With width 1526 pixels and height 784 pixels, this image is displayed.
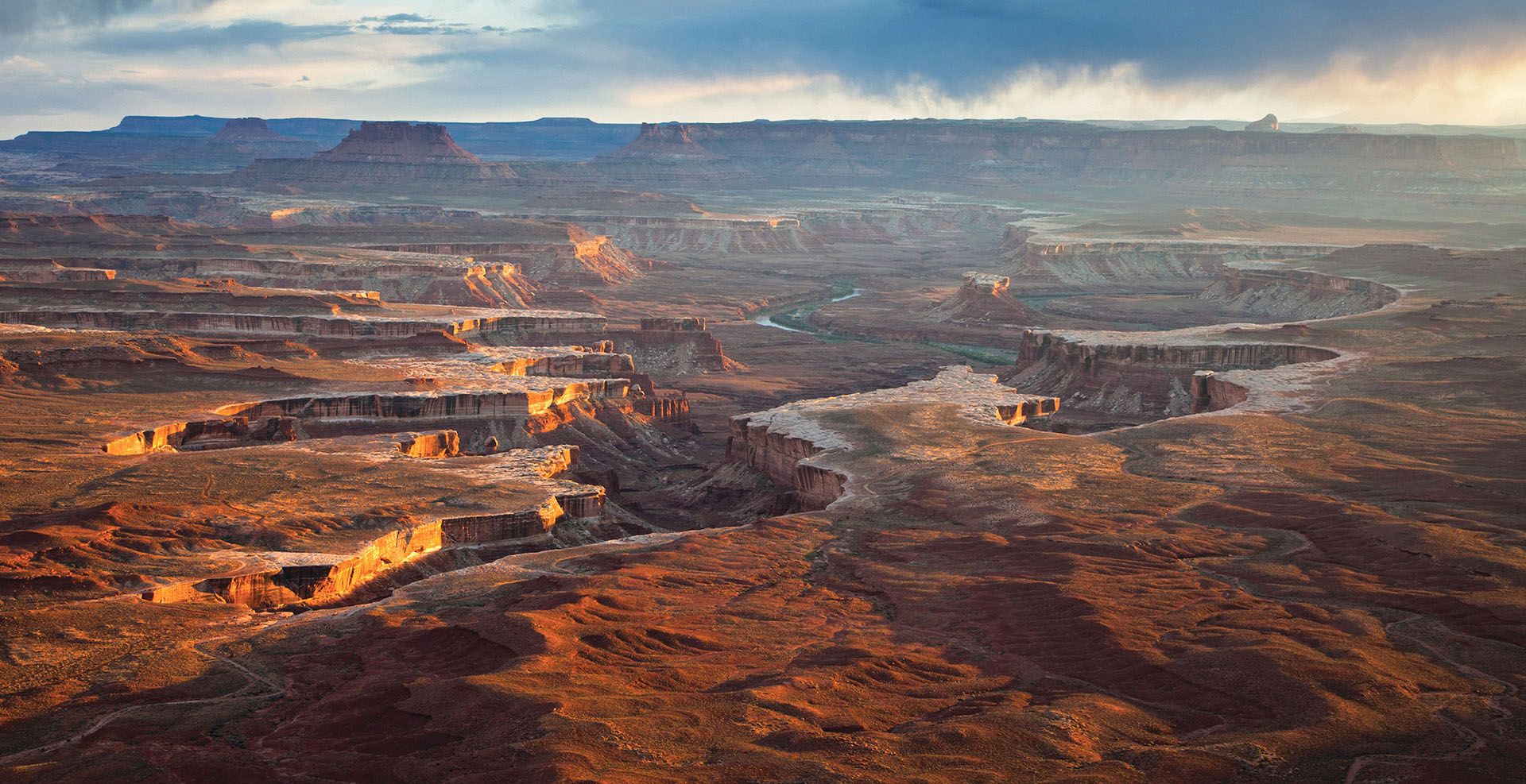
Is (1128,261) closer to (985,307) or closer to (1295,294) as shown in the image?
(1295,294)

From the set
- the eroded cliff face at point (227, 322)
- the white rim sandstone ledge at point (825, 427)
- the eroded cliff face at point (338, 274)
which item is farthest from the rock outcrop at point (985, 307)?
the eroded cliff face at point (227, 322)

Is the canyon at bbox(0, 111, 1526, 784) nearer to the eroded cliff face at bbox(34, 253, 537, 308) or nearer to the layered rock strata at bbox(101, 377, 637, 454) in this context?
the layered rock strata at bbox(101, 377, 637, 454)

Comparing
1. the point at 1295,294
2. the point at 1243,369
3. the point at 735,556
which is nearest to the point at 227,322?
the point at 735,556

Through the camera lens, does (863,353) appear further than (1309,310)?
No

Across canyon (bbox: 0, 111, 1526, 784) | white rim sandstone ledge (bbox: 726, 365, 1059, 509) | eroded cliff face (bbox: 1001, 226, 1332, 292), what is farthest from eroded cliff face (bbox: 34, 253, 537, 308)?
eroded cliff face (bbox: 1001, 226, 1332, 292)

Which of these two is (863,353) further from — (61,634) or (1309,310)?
(61,634)

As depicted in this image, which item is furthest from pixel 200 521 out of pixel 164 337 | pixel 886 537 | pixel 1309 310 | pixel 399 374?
pixel 1309 310
